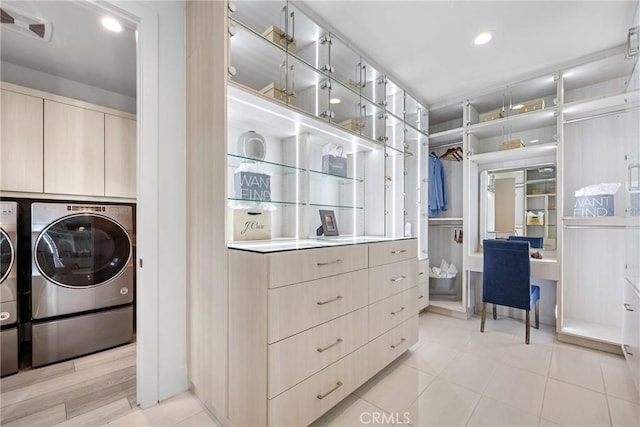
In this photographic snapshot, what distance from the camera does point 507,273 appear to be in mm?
2678


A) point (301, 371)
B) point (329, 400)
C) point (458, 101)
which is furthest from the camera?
point (458, 101)

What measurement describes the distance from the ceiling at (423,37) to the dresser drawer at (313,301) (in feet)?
6.19

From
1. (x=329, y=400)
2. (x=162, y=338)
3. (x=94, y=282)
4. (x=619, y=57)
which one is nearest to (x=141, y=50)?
(x=162, y=338)

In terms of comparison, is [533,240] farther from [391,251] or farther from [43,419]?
[43,419]

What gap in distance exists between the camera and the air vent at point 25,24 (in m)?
1.81

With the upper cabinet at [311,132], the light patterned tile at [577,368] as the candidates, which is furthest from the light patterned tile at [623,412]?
the upper cabinet at [311,132]

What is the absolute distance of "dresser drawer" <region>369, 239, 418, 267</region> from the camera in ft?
6.31

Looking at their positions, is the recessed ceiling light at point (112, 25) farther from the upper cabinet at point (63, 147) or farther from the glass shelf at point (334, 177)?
the glass shelf at point (334, 177)

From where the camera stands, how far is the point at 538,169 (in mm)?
3031

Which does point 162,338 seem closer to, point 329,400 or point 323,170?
point 329,400

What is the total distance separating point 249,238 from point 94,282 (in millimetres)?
1594

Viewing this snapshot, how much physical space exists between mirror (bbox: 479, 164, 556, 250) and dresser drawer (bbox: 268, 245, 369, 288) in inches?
92.9

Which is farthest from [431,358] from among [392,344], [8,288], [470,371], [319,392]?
[8,288]

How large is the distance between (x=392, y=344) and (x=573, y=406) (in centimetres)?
112
